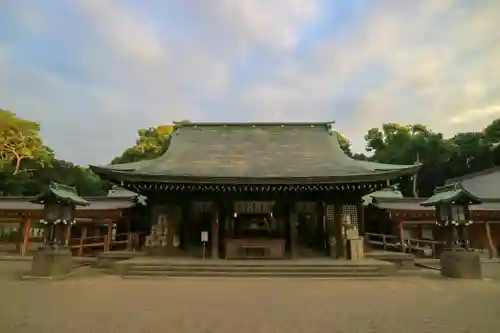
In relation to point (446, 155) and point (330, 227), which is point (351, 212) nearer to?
point (330, 227)

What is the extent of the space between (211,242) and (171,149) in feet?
20.4

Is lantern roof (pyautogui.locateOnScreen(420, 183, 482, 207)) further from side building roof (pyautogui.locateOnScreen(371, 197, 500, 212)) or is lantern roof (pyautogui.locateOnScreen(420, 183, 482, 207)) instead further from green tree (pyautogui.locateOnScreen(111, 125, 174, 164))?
green tree (pyautogui.locateOnScreen(111, 125, 174, 164))

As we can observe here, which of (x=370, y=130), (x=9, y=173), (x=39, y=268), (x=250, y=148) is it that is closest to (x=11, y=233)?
(x=9, y=173)

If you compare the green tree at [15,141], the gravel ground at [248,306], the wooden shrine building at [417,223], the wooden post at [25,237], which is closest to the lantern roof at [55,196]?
the gravel ground at [248,306]

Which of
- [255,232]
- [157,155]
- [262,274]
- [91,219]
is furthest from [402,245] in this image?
[157,155]

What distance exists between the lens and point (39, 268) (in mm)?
11414

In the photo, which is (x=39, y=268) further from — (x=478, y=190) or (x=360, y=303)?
(x=478, y=190)

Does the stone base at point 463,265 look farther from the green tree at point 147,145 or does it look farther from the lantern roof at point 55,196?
the green tree at point 147,145

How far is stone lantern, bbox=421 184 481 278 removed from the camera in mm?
11586

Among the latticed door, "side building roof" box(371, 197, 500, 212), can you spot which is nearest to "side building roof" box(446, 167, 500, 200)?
"side building roof" box(371, 197, 500, 212)

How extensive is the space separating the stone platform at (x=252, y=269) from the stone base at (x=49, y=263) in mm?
1774

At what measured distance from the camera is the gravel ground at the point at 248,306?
5.62 meters

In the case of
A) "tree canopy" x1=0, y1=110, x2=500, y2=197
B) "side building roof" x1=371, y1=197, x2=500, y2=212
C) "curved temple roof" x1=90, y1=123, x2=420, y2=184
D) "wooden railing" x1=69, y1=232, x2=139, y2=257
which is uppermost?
"tree canopy" x1=0, y1=110, x2=500, y2=197

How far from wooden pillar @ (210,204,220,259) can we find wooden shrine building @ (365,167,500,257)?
362 inches
